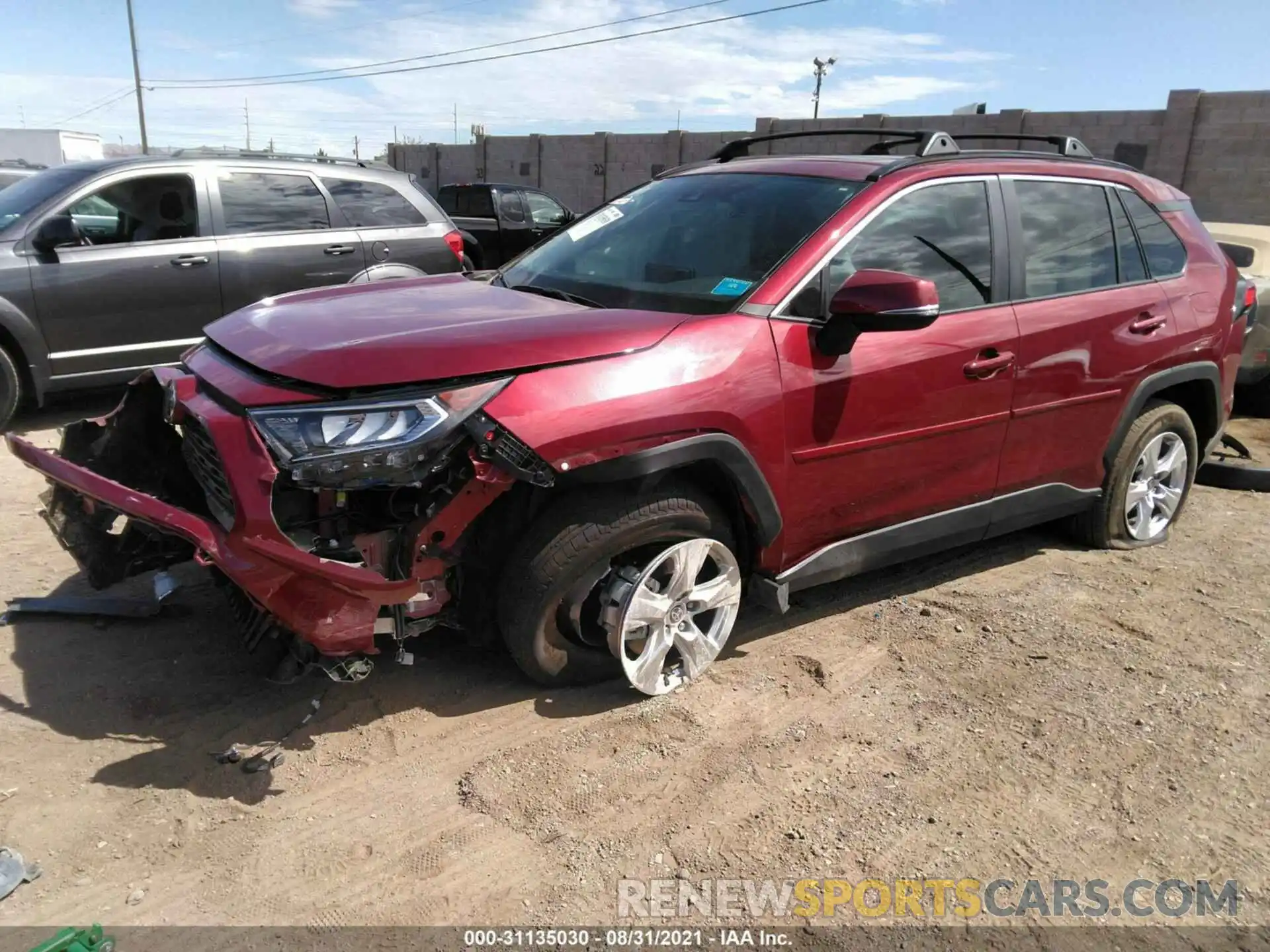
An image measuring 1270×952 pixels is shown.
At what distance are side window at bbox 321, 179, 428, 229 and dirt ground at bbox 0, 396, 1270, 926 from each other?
4.13 m

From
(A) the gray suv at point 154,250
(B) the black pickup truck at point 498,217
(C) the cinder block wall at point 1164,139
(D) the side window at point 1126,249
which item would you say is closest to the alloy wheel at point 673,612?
(D) the side window at point 1126,249

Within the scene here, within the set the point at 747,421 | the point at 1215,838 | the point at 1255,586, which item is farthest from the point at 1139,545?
the point at 747,421

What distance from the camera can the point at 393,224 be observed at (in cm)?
748

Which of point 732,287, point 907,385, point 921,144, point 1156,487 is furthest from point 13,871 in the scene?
point 1156,487

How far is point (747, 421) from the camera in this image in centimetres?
309

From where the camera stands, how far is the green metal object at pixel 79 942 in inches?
80.6

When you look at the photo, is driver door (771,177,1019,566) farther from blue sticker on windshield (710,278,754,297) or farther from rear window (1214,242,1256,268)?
rear window (1214,242,1256,268)

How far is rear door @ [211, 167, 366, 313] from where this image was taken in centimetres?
664

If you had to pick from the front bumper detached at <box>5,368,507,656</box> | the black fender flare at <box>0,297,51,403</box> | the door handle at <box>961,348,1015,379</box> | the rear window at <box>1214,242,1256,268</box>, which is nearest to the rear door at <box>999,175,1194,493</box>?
the door handle at <box>961,348,1015,379</box>

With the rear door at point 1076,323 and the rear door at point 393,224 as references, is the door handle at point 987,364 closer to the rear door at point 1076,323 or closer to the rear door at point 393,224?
the rear door at point 1076,323

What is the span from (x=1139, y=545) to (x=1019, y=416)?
61.1 inches

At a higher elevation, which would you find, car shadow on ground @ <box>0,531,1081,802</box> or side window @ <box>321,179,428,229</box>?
side window @ <box>321,179,428,229</box>

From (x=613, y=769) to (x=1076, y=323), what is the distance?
9.21 ft

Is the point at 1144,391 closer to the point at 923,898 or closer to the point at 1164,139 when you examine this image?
the point at 923,898
